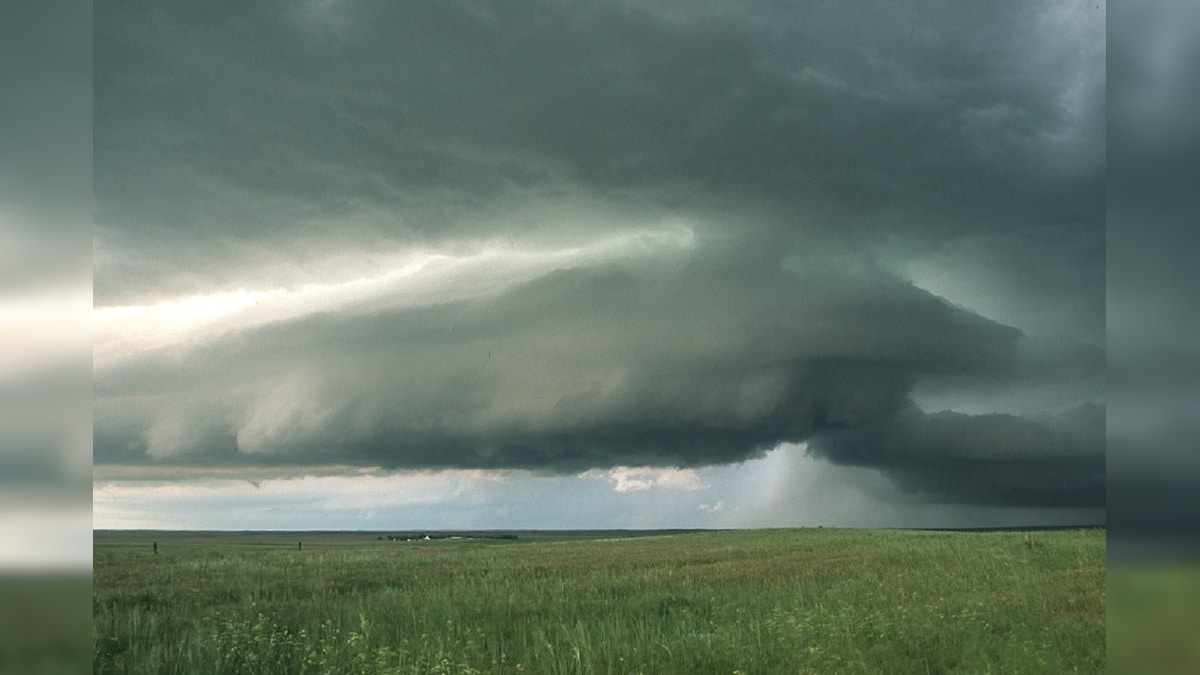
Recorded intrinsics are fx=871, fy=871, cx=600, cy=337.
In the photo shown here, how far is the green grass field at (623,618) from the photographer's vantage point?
11.7 meters

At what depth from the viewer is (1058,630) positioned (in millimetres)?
12586

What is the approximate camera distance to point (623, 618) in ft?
48.8

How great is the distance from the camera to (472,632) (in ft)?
45.0

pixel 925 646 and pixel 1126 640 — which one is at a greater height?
pixel 1126 640

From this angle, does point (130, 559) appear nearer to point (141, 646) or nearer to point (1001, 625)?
point (141, 646)

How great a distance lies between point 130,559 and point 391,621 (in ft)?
48.0

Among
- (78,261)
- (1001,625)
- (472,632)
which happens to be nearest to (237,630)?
(472,632)

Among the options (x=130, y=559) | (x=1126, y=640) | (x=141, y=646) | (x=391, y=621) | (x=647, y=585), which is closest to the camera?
(x=1126, y=640)

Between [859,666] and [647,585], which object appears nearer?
[859,666]

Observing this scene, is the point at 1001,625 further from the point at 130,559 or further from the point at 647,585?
the point at 130,559

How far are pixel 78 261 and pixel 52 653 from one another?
283cm

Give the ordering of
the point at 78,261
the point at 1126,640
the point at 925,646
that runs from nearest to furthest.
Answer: the point at 1126,640
the point at 78,261
the point at 925,646

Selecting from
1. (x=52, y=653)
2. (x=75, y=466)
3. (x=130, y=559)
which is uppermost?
(x=75, y=466)

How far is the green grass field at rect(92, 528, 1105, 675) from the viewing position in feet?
38.4
